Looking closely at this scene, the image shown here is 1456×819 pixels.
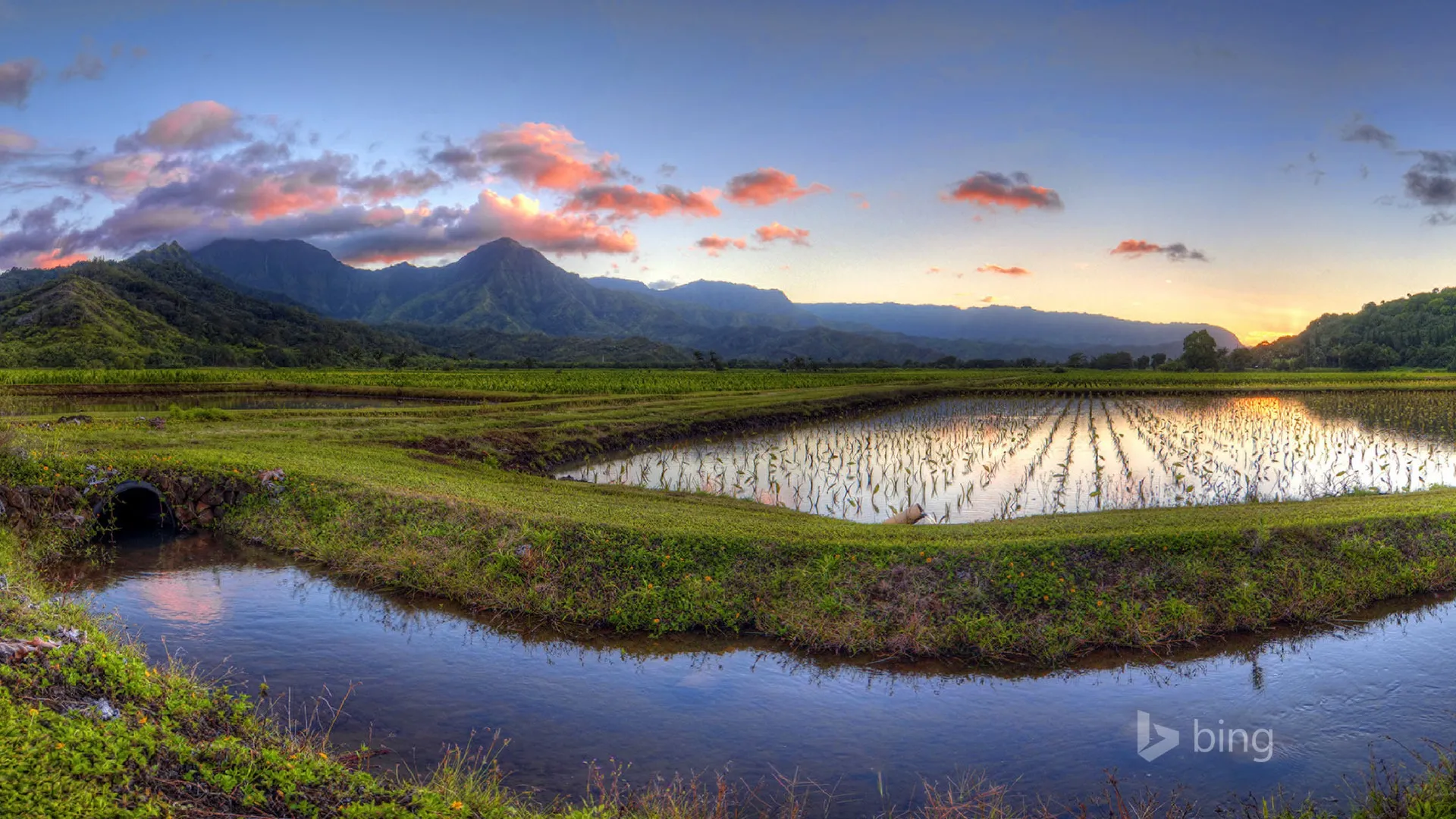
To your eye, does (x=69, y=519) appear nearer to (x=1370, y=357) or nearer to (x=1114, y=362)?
(x=1114, y=362)

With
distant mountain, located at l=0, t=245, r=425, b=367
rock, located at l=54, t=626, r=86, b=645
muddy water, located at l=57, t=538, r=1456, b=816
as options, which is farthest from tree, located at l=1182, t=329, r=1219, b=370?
rock, located at l=54, t=626, r=86, b=645

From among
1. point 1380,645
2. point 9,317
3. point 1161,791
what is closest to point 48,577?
point 1161,791

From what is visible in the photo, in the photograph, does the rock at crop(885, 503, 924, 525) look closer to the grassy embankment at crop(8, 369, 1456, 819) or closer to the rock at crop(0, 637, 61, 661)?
the grassy embankment at crop(8, 369, 1456, 819)

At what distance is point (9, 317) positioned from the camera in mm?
112188

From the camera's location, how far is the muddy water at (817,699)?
844 cm

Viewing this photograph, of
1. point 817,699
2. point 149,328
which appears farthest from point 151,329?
point 817,699

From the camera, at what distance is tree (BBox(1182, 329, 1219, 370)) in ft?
397

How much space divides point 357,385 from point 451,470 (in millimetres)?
38310

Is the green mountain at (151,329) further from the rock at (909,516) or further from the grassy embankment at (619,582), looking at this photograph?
the rock at (909,516)

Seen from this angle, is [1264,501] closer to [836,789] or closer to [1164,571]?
[1164,571]

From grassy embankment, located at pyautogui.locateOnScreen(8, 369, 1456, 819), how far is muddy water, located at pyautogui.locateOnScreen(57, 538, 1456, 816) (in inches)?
24.5

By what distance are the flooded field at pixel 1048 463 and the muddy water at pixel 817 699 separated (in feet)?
26.5

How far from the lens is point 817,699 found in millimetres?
10023

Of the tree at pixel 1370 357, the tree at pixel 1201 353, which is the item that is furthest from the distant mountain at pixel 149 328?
the tree at pixel 1370 357
